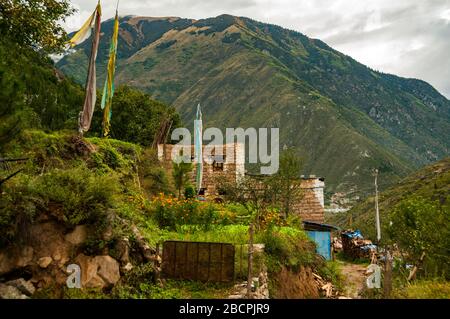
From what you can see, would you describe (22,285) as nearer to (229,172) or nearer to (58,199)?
(58,199)

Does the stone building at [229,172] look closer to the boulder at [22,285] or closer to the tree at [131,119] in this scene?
the tree at [131,119]

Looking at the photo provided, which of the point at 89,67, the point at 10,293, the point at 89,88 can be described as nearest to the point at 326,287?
the point at 89,88

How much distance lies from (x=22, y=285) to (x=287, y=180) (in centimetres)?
1728

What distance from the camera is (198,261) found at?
8.37m

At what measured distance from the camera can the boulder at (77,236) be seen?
6.82m

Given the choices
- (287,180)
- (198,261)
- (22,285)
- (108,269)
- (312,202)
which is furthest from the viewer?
(312,202)

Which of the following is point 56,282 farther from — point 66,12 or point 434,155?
point 434,155

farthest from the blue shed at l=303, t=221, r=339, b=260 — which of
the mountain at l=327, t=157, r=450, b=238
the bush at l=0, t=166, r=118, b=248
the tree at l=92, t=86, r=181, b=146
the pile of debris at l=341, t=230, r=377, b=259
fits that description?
the mountain at l=327, t=157, r=450, b=238

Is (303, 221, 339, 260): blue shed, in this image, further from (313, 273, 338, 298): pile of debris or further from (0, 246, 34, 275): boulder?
(0, 246, 34, 275): boulder

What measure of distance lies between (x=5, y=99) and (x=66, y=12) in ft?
29.2

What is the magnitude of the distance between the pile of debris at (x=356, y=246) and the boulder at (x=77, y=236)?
77.1 ft

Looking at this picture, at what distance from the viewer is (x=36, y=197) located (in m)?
6.61

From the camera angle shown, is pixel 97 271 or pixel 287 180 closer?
pixel 97 271
